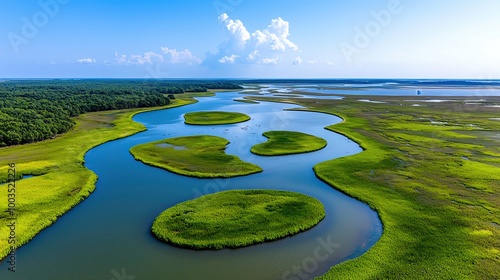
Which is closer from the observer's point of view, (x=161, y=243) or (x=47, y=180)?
(x=161, y=243)

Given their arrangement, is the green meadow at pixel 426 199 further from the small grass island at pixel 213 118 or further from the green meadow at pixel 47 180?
the small grass island at pixel 213 118

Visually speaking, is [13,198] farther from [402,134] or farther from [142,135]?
[402,134]

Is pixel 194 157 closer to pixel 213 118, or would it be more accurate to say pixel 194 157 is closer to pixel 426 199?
pixel 426 199

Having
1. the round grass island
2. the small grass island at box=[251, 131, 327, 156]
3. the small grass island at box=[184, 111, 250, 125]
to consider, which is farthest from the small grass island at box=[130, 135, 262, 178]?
the small grass island at box=[184, 111, 250, 125]

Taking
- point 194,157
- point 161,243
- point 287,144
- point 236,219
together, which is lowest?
point 161,243

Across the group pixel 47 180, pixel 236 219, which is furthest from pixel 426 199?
pixel 47 180

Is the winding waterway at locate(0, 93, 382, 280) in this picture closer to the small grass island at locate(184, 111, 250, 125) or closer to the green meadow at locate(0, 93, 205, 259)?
the green meadow at locate(0, 93, 205, 259)
